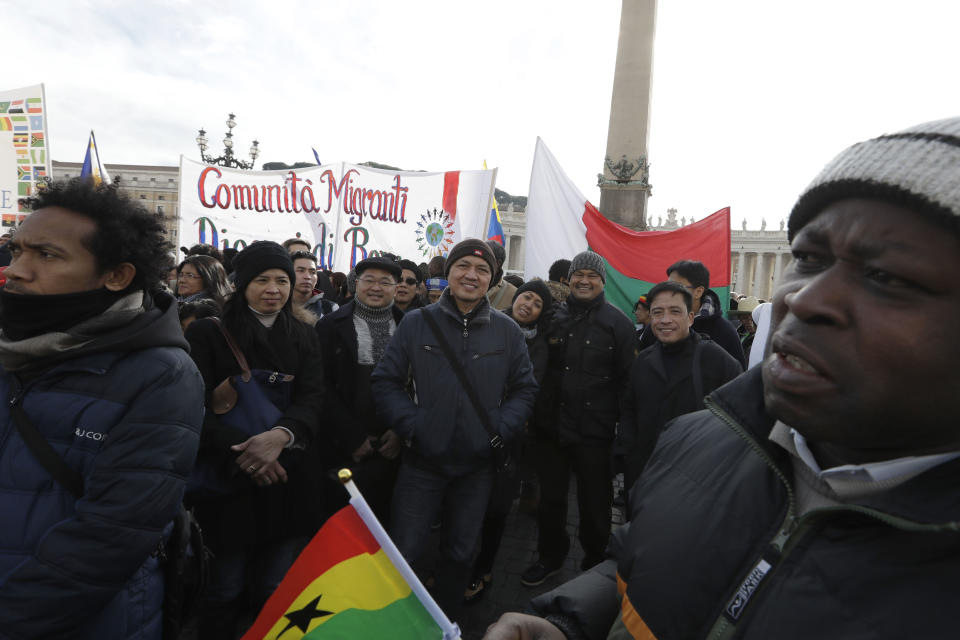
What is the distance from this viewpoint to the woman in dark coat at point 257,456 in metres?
2.55

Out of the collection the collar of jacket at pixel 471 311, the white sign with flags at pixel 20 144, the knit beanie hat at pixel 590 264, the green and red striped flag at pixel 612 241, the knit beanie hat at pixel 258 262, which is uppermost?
the white sign with flags at pixel 20 144

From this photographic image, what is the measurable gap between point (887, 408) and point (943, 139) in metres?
0.37

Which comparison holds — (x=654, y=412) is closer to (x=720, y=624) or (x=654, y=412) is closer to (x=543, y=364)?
(x=543, y=364)

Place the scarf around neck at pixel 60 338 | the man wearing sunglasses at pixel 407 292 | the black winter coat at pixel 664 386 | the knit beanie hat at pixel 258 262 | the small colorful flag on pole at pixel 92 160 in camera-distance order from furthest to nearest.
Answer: the small colorful flag on pole at pixel 92 160
the man wearing sunglasses at pixel 407 292
the black winter coat at pixel 664 386
the knit beanie hat at pixel 258 262
the scarf around neck at pixel 60 338

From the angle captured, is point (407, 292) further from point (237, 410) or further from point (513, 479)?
point (237, 410)

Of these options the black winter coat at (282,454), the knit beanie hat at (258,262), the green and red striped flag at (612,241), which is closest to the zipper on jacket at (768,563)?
the black winter coat at (282,454)

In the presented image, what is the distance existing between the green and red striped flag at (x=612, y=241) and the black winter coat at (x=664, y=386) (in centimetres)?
269

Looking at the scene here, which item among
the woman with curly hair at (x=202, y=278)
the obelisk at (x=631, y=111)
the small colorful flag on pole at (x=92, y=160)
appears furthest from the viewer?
the obelisk at (x=631, y=111)

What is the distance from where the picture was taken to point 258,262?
9.66ft

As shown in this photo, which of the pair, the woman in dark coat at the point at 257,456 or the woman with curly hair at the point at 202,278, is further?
the woman with curly hair at the point at 202,278

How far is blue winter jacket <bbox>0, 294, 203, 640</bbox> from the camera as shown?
1.46 m

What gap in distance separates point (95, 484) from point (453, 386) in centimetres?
174

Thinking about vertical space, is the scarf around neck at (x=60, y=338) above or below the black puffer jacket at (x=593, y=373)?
above

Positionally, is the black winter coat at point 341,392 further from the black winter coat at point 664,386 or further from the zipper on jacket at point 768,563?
the zipper on jacket at point 768,563
